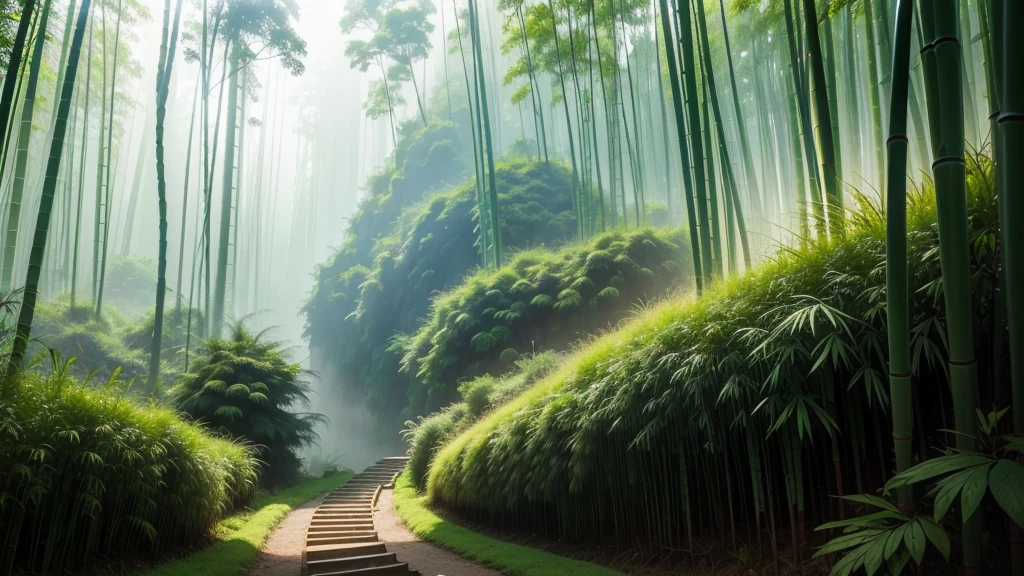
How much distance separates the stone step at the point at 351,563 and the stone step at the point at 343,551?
172 millimetres

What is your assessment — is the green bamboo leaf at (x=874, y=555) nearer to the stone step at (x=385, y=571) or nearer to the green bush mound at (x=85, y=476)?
the stone step at (x=385, y=571)

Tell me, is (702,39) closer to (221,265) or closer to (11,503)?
(11,503)

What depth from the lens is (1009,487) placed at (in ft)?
4.18

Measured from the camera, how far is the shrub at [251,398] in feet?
36.2

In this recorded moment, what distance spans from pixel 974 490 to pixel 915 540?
323 mm

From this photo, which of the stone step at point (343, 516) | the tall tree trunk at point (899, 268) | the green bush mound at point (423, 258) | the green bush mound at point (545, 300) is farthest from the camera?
the green bush mound at point (423, 258)

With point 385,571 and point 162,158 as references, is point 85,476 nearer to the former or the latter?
point 385,571

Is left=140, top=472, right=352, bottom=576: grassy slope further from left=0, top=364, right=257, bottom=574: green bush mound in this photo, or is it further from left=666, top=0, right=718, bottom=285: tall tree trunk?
left=666, top=0, right=718, bottom=285: tall tree trunk

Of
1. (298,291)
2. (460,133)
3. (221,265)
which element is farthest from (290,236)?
(221,265)

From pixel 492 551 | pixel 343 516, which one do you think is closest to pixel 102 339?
pixel 343 516

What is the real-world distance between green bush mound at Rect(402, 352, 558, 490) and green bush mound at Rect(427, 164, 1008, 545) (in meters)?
4.40

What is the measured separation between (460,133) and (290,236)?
3461 cm

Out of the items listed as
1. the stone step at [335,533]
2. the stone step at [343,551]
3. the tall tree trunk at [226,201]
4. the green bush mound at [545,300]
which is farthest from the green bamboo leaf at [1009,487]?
the tall tree trunk at [226,201]

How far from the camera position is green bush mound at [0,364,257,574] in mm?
3963
